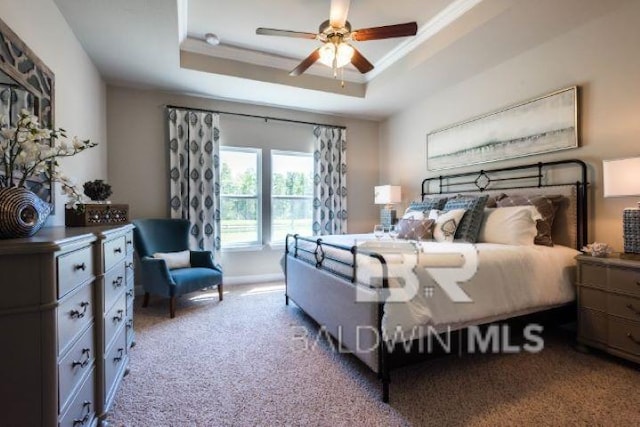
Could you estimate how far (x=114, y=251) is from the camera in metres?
1.74

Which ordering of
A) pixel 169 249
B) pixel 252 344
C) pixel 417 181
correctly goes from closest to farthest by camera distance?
pixel 252 344, pixel 169 249, pixel 417 181

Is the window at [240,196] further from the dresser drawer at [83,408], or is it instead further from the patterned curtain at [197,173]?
the dresser drawer at [83,408]

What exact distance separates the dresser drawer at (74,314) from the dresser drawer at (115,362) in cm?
36

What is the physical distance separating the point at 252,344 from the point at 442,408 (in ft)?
4.89

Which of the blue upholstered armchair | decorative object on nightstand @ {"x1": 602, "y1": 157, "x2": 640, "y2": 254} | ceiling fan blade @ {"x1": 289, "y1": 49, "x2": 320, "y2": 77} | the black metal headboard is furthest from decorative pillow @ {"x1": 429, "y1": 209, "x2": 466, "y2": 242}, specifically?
the blue upholstered armchair

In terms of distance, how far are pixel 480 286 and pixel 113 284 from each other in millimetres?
2279

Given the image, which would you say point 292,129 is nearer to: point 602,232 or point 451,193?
point 451,193

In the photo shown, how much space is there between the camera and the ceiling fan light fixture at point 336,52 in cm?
247

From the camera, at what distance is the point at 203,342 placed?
2.54 meters

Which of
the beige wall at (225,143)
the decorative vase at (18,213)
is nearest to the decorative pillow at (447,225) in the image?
the beige wall at (225,143)

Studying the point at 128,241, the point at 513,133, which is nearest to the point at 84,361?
the point at 128,241

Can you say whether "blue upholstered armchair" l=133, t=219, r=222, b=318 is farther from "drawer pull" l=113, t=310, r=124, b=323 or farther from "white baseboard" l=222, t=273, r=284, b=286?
"drawer pull" l=113, t=310, r=124, b=323

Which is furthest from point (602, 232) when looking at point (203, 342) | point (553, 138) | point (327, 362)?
point (203, 342)

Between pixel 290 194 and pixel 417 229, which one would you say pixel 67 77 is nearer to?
pixel 290 194
